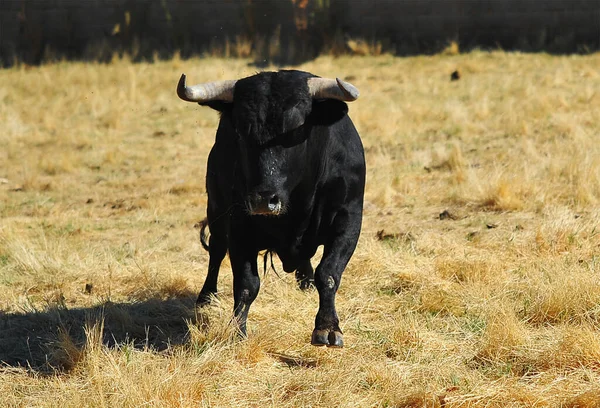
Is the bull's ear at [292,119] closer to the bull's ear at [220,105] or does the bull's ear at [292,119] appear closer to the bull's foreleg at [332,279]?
the bull's ear at [220,105]

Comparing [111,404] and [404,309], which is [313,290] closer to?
[404,309]

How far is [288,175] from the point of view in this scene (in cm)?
591

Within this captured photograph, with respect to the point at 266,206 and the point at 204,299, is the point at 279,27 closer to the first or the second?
the point at 204,299

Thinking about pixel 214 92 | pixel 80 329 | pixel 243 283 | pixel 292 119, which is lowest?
pixel 80 329

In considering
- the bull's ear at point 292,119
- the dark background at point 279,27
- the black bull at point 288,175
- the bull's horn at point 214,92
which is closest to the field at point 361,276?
the black bull at point 288,175

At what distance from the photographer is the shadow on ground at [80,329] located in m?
6.09

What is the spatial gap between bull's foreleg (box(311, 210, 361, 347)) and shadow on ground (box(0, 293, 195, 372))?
3.20 feet

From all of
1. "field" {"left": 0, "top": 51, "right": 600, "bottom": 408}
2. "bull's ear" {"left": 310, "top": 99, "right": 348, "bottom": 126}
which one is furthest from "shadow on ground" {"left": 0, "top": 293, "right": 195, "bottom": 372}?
"bull's ear" {"left": 310, "top": 99, "right": 348, "bottom": 126}

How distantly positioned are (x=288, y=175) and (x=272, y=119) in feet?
1.18

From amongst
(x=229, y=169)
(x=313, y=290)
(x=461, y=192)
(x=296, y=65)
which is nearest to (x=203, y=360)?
(x=229, y=169)

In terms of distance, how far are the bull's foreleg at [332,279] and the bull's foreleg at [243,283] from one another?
A: 0.49 meters

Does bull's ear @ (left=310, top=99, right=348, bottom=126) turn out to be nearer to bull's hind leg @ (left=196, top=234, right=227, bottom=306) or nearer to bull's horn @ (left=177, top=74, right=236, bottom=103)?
bull's horn @ (left=177, top=74, right=236, bottom=103)

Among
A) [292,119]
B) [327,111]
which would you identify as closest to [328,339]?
[292,119]

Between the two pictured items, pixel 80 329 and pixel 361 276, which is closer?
pixel 80 329
